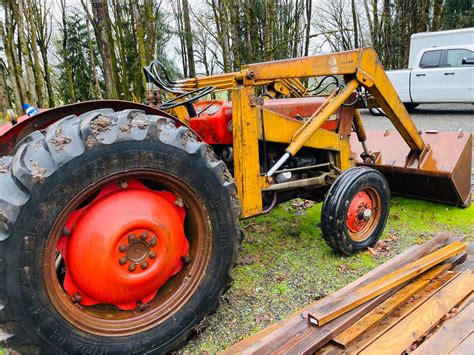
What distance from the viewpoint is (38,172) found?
67.4 inches

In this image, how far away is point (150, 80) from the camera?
3.22 m

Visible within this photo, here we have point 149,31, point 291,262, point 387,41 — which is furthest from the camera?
point 387,41

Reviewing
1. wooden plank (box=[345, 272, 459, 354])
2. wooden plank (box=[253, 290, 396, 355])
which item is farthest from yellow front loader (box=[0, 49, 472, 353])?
wooden plank (box=[345, 272, 459, 354])

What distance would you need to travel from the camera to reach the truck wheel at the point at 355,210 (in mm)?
3115

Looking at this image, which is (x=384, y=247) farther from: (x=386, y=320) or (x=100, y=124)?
(x=100, y=124)

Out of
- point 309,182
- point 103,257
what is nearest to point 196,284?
point 103,257

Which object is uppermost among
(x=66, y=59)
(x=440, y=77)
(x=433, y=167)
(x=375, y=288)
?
(x=66, y=59)

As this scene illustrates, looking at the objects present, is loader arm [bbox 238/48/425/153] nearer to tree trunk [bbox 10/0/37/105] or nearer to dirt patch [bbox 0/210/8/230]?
dirt patch [bbox 0/210/8/230]

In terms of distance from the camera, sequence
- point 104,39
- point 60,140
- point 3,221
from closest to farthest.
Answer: point 3,221 < point 60,140 < point 104,39

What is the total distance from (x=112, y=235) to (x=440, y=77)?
11291 millimetres

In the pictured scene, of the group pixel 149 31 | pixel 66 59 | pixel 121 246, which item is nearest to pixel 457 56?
pixel 149 31

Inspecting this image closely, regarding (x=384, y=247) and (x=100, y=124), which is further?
(x=384, y=247)

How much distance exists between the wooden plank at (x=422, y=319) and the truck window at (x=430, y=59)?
33.1 ft

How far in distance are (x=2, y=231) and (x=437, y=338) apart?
2166 millimetres
